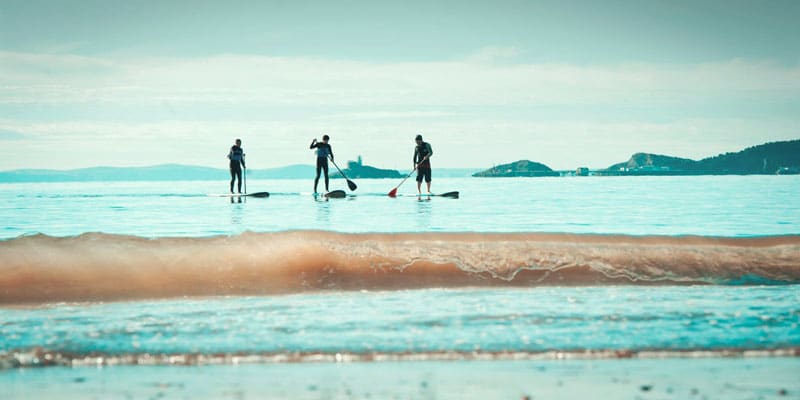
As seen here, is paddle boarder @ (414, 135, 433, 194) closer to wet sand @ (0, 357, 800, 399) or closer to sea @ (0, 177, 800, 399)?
sea @ (0, 177, 800, 399)

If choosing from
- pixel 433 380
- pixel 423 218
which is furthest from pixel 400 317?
pixel 423 218

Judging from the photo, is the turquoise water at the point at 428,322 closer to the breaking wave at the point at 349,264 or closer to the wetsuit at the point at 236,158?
the breaking wave at the point at 349,264

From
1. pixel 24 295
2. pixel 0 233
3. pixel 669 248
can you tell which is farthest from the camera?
pixel 0 233

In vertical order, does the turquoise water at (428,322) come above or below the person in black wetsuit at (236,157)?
below

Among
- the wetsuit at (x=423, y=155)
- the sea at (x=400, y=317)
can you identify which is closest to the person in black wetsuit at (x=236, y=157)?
the wetsuit at (x=423, y=155)

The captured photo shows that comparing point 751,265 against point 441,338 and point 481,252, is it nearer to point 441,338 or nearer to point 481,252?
point 481,252

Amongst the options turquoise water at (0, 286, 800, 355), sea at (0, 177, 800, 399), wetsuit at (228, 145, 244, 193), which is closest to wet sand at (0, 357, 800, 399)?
sea at (0, 177, 800, 399)

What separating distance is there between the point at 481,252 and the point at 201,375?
12.0ft

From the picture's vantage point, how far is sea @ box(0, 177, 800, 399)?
462cm

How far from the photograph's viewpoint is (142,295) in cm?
705

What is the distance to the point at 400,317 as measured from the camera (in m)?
6.12

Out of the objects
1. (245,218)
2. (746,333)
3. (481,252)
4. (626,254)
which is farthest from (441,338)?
(245,218)

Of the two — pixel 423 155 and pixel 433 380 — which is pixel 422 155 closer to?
pixel 423 155

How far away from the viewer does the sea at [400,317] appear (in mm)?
4621
